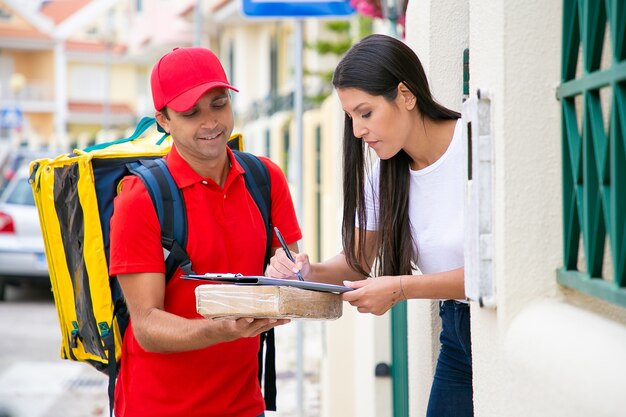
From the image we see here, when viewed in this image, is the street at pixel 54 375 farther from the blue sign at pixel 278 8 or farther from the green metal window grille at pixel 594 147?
the green metal window grille at pixel 594 147

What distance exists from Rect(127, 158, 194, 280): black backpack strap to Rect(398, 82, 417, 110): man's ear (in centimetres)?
77

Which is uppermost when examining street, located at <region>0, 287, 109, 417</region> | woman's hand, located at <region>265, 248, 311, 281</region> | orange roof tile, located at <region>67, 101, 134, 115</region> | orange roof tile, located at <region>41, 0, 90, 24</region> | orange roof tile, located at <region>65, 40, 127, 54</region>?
orange roof tile, located at <region>41, 0, 90, 24</region>

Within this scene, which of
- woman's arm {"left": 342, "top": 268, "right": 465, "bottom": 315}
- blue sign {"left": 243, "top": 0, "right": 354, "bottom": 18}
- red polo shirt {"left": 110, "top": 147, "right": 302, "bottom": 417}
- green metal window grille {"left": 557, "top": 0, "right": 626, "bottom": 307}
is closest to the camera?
green metal window grille {"left": 557, "top": 0, "right": 626, "bottom": 307}

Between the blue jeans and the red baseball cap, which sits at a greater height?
the red baseball cap

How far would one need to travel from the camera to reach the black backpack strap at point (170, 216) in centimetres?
332

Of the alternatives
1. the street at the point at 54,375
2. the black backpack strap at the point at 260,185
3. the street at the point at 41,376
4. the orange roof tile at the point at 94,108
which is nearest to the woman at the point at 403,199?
the black backpack strap at the point at 260,185

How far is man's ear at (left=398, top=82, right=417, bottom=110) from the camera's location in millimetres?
3154

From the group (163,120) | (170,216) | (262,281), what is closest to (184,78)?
(163,120)

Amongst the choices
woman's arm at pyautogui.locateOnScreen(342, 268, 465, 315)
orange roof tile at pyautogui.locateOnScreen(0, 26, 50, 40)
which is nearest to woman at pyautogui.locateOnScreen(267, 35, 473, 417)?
woman's arm at pyautogui.locateOnScreen(342, 268, 465, 315)

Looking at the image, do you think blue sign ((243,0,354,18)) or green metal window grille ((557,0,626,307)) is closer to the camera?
green metal window grille ((557,0,626,307))

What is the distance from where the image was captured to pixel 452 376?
346 cm

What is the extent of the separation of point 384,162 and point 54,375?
7.20m

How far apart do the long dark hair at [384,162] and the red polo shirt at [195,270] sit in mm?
338

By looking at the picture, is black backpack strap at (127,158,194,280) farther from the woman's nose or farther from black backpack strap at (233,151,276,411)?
the woman's nose
